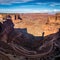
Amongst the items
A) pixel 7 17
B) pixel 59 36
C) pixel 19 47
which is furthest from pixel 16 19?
pixel 59 36

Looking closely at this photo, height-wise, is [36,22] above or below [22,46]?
above

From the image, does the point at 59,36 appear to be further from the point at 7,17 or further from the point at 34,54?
the point at 7,17

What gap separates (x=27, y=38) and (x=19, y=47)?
6.2 inches

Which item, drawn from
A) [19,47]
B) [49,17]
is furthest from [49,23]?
[19,47]

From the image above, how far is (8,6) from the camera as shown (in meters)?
3.16

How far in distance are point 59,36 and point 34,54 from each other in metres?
0.40

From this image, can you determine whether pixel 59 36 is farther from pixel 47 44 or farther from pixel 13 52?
pixel 13 52

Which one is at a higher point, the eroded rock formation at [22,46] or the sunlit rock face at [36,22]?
the sunlit rock face at [36,22]

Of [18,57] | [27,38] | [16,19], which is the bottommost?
[18,57]

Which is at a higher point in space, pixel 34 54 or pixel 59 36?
pixel 59 36

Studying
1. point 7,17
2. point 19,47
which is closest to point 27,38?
point 19,47

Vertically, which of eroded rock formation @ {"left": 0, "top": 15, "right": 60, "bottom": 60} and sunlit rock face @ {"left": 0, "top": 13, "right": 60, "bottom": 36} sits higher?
sunlit rock face @ {"left": 0, "top": 13, "right": 60, "bottom": 36}

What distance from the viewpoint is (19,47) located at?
10.7 ft

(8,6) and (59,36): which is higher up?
(8,6)
